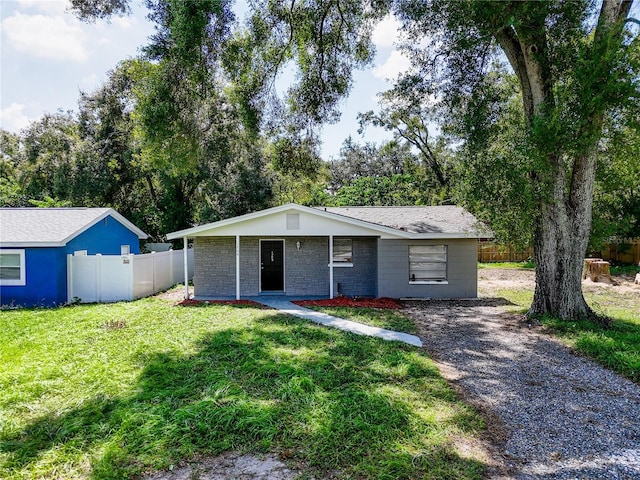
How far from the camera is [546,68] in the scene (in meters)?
9.02

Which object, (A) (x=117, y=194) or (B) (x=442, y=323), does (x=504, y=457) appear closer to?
(B) (x=442, y=323)

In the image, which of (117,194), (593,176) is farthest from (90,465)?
(117,194)

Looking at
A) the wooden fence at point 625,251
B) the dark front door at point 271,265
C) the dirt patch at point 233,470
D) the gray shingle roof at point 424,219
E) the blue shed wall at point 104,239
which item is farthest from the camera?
the wooden fence at point 625,251

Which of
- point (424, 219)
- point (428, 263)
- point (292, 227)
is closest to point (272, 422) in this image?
point (292, 227)

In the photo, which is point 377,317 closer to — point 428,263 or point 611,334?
point 428,263

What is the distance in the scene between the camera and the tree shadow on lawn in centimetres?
357

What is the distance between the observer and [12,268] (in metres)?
11.8

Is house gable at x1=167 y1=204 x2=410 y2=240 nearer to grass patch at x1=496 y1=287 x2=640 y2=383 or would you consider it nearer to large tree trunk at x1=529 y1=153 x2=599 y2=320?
large tree trunk at x1=529 y1=153 x2=599 y2=320

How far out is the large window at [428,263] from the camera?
523 inches

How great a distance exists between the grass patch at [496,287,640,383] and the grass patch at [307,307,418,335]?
3.10m

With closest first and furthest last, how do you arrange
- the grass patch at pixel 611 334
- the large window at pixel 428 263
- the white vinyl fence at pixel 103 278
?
the grass patch at pixel 611 334, the white vinyl fence at pixel 103 278, the large window at pixel 428 263

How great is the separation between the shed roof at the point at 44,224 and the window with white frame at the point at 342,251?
828 centimetres

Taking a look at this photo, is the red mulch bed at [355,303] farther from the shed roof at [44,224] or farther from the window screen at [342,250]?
the shed roof at [44,224]

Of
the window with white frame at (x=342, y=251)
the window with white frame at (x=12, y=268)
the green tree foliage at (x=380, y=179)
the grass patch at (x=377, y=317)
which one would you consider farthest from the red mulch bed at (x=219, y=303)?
the green tree foliage at (x=380, y=179)
